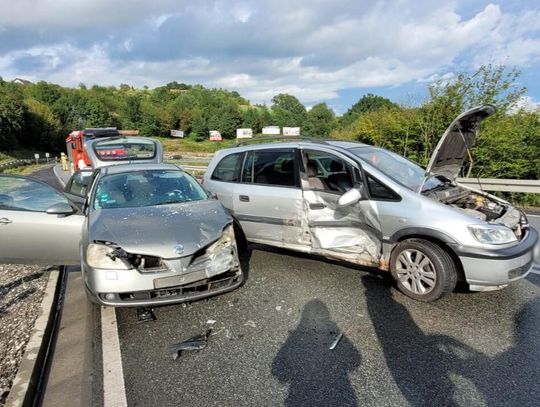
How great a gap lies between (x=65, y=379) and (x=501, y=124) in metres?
12.0

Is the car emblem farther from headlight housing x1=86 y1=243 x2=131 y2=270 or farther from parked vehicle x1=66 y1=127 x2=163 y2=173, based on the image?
parked vehicle x1=66 y1=127 x2=163 y2=173

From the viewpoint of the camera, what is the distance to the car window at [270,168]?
4.97m

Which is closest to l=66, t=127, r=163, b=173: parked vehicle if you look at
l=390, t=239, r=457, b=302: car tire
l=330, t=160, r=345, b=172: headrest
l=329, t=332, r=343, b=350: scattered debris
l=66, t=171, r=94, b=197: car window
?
l=66, t=171, r=94, b=197: car window

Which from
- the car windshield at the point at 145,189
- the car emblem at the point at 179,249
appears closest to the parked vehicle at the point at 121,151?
the car windshield at the point at 145,189

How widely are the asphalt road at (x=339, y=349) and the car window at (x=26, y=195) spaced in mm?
1897

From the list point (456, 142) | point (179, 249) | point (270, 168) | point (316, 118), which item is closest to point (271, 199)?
point (270, 168)

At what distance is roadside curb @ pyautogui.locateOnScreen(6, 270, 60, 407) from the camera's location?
2.53 m

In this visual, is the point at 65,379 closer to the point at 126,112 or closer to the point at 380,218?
the point at 380,218

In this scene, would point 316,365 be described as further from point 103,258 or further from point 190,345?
point 103,258

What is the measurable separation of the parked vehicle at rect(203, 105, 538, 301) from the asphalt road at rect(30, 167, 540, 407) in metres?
0.39

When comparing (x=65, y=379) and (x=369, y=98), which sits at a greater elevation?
(x=369, y=98)

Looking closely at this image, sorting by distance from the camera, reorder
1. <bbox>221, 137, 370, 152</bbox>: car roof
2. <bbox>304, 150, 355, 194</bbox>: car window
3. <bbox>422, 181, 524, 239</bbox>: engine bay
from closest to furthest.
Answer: <bbox>422, 181, 524, 239</bbox>: engine bay < <bbox>304, 150, 355, 194</bbox>: car window < <bbox>221, 137, 370, 152</bbox>: car roof

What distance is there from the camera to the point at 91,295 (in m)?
3.50

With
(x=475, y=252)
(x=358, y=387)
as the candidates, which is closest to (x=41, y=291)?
(x=358, y=387)
